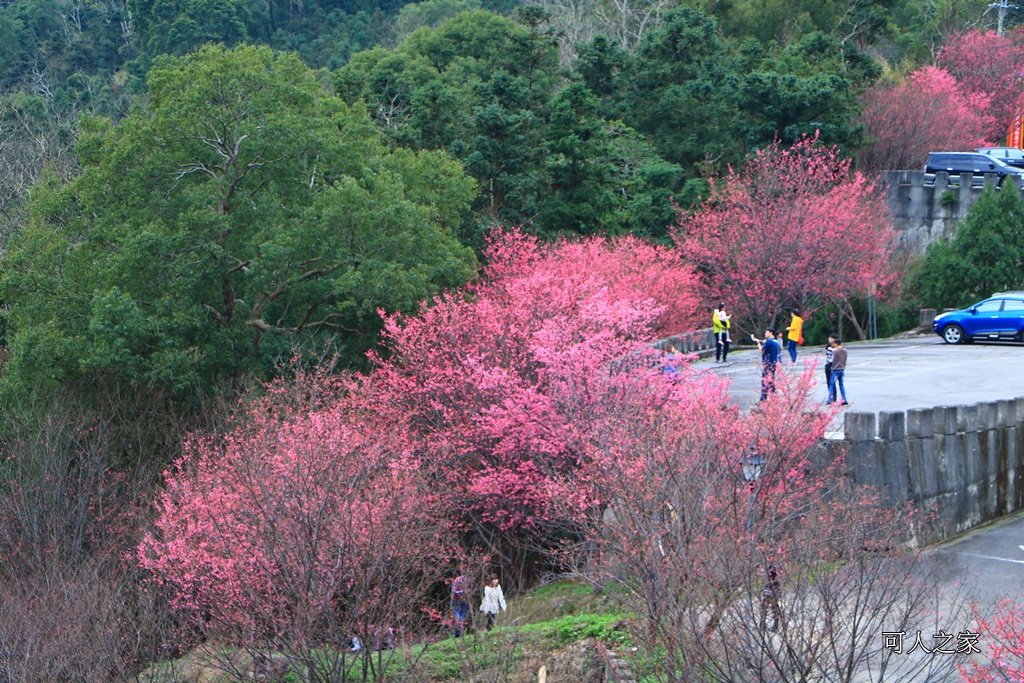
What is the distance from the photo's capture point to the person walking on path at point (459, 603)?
14.8 m

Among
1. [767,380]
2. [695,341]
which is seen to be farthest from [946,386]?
[767,380]

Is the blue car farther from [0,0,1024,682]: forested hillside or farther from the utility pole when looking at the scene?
the utility pole

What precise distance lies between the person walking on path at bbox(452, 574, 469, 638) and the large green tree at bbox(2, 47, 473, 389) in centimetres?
1071

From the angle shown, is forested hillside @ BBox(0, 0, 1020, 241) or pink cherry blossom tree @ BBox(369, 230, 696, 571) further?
forested hillside @ BBox(0, 0, 1020, 241)

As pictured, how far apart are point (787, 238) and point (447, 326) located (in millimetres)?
15495

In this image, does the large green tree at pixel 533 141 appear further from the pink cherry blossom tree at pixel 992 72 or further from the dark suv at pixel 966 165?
the pink cherry blossom tree at pixel 992 72

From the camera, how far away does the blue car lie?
3059cm

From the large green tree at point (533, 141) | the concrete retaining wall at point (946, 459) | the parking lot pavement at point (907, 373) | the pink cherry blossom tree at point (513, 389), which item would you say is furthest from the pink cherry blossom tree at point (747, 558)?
the large green tree at point (533, 141)

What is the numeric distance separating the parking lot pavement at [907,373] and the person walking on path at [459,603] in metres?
6.50

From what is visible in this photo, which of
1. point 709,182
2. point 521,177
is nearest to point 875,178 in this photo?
point 709,182

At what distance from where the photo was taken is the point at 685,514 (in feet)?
40.4

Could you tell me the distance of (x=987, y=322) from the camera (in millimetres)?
30938

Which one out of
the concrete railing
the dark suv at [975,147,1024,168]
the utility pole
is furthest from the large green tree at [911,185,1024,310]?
the utility pole

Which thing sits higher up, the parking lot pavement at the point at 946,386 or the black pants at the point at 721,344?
the black pants at the point at 721,344
